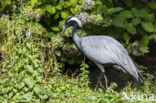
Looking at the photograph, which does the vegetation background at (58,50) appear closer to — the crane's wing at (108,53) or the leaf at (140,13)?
the leaf at (140,13)

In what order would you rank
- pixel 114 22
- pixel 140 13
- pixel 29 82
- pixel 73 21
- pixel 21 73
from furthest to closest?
pixel 140 13 < pixel 114 22 < pixel 73 21 < pixel 21 73 < pixel 29 82

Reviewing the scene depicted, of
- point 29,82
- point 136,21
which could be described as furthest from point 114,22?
point 29,82

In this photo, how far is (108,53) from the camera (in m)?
4.96

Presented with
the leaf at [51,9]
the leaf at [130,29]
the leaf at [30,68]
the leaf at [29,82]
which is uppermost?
the leaf at [51,9]

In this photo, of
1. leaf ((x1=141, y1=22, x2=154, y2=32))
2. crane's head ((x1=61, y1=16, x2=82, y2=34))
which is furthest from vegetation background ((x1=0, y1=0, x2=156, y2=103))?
crane's head ((x1=61, y1=16, x2=82, y2=34))

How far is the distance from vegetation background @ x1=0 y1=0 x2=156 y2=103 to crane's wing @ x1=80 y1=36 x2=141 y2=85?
0.24 meters

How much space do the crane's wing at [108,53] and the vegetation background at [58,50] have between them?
0.79 feet

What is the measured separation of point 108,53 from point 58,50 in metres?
1.51

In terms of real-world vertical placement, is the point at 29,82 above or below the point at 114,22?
below

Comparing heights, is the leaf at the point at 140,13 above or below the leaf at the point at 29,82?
above

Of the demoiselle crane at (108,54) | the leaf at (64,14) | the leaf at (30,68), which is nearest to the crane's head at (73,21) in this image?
the demoiselle crane at (108,54)

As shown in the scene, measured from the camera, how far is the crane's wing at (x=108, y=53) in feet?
16.2

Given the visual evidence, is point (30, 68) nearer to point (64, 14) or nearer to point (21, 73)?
point (21, 73)

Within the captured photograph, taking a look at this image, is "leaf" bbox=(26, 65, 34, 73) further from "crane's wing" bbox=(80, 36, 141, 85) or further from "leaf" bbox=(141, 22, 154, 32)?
"leaf" bbox=(141, 22, 154, 32)
